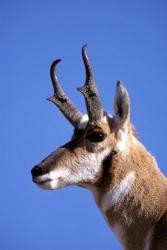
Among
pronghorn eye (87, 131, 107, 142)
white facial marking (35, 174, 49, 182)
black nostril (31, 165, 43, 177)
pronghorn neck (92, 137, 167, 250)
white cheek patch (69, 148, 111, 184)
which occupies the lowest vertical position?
pronghorn neck (92, 137, 167, 250)

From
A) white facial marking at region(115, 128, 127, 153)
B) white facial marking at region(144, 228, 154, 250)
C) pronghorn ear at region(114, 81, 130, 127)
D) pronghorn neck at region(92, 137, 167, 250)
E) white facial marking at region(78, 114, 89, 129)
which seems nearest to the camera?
white facial marking at region(144, 228, 154, 250)

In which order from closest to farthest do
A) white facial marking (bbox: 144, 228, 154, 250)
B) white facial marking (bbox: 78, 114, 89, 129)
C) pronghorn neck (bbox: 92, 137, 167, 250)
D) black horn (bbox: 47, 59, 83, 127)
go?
white facial marking (bbox: 144, 228, 154, 250) < pronghorn neck (bbox: 92, 137, 167, 250) < white facial marking (bbox: 78, 114, 89, 129) < black horn (bbox: 47, 59, 83, 127)

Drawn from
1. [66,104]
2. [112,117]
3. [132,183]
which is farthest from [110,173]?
[66,104]

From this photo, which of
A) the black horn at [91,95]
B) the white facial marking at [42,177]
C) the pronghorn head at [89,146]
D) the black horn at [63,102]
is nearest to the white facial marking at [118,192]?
the pronghorn head at [89,146]

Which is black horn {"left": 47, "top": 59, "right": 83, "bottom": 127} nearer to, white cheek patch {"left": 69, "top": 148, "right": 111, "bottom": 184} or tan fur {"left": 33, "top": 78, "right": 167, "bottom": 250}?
tan fur {"left": 33, "top": 78, "right": 167, "bottom": 250}

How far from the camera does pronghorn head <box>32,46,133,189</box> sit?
750cm

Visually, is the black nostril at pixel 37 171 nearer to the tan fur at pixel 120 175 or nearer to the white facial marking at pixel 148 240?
the tan fur at pixel 120 175

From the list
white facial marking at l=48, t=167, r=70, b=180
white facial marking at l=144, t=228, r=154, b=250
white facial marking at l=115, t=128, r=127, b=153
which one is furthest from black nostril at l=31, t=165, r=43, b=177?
white facial marking at l=144, t=228, r=154, b=250

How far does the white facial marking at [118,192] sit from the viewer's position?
24.2 feet

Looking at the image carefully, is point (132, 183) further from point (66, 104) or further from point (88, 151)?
point (66, 104)

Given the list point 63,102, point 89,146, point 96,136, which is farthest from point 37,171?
point 63,102

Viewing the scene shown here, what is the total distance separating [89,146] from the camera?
25.5 feet

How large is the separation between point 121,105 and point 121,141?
0.57m

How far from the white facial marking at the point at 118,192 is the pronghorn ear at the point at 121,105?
92 cm
